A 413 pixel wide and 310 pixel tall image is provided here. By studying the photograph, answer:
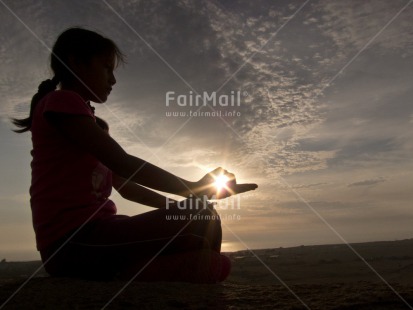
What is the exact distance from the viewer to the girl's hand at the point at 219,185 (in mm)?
2582

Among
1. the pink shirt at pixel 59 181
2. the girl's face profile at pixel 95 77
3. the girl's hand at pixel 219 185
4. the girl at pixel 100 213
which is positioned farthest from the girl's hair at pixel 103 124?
the girl's hand at pixel 219 185

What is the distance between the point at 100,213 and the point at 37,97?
108 cm

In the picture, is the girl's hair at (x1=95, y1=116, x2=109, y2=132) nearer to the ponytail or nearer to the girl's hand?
the ponytail

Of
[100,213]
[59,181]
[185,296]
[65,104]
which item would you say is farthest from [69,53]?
[185,296]

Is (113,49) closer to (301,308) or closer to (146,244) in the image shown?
(146,244)

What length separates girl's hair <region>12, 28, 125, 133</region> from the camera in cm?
291

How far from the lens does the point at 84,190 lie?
101 inches

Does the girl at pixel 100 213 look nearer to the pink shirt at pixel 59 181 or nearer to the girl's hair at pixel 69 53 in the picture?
the pink shirt at pixel 59 181

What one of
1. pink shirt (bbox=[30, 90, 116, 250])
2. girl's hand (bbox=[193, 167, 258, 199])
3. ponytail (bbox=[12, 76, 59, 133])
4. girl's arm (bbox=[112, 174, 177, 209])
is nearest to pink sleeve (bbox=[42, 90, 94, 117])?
pink shirt (bbox=[30, 90, 116, 250])

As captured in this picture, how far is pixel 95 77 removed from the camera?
115 inches

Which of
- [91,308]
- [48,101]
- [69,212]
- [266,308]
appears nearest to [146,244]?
[69,212]

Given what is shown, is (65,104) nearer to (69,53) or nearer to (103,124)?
(69,53)

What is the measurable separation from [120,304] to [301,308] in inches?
37.1

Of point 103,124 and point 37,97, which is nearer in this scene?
point 37,97
